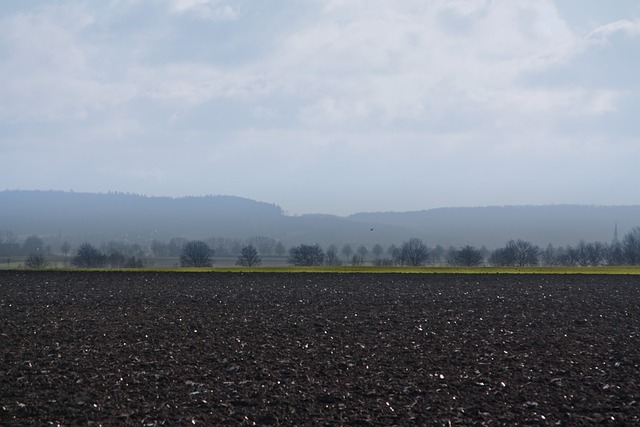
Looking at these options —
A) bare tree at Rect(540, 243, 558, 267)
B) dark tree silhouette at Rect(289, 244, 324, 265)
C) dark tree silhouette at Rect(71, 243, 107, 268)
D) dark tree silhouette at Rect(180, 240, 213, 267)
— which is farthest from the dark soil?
bare tree at Rect(540, 243, 558, 267)

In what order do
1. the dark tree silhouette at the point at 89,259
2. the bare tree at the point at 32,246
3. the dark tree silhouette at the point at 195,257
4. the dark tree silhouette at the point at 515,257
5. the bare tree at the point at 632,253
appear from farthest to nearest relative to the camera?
1. the bare tree at the point at 32,246
2. the dark tree silhouette at the point at 515,257
3. the bare tree at the point at 632,253
4. the dark tree silhouette at the point at 89,259
5. the dark tree silhouette at the point at 195,257

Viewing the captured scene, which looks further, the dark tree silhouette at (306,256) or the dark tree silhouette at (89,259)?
the dark tree silhouette at (306,256)

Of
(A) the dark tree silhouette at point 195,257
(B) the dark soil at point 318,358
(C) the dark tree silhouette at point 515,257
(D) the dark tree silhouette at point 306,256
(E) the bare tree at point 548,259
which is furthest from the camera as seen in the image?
(E) the bare tree at point 548,259

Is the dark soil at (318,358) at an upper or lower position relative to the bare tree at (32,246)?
lower

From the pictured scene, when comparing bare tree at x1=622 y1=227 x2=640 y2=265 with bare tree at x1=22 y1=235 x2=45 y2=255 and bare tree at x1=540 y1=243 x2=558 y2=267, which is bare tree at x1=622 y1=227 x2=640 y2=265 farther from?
bare tree at x1=22 y1=235 x2=45 y2=255

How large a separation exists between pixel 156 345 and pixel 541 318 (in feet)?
44.3

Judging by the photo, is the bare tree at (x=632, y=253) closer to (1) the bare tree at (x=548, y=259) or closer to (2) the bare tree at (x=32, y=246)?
(1) the bare tree at (x=548, y=259)

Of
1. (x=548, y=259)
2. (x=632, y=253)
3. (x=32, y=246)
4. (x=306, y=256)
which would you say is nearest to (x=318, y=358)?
(x=306, y=256)

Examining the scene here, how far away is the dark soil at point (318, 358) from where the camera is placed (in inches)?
526

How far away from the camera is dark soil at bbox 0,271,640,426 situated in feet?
43.8

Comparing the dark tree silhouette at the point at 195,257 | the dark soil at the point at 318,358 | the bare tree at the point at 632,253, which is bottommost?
the dark soil at the point at 318,358

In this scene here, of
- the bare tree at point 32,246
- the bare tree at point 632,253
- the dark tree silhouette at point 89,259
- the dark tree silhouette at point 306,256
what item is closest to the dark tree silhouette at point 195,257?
A: the dark tree silhouette at point 89,259

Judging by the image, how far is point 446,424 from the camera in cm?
1258

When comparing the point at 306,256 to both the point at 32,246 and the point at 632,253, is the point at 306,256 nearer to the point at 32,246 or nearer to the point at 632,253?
the point at 632,253
